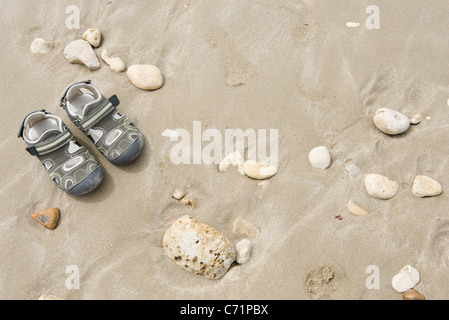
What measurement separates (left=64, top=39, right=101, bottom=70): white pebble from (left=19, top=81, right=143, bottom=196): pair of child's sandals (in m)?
0.32

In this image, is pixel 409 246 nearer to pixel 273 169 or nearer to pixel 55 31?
pixel 273 169

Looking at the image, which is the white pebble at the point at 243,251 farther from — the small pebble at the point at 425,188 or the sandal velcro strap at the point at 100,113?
the sandal velcro strap at the point at 100,113

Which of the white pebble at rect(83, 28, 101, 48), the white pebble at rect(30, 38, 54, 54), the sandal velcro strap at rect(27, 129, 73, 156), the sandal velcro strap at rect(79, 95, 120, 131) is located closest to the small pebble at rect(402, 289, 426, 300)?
the sandal velcro strap at rect(79, 95, 120, 131)

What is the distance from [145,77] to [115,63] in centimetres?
34

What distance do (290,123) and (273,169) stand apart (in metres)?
0.45

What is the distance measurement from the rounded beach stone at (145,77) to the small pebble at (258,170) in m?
1.08

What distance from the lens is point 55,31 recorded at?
3.31 m

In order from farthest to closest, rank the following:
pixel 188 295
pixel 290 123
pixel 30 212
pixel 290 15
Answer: pixel 290 15 → pixel 290 123 → pixel 30 212 → pixel 188 295

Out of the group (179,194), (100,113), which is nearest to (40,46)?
(100,113)

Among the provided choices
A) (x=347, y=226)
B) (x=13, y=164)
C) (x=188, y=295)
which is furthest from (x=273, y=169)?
(x=13, y=164)

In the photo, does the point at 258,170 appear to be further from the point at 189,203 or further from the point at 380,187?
the point at 380,187

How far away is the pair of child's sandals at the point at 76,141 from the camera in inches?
106

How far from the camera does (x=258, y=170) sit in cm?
278

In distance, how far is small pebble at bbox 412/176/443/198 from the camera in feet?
8.94
